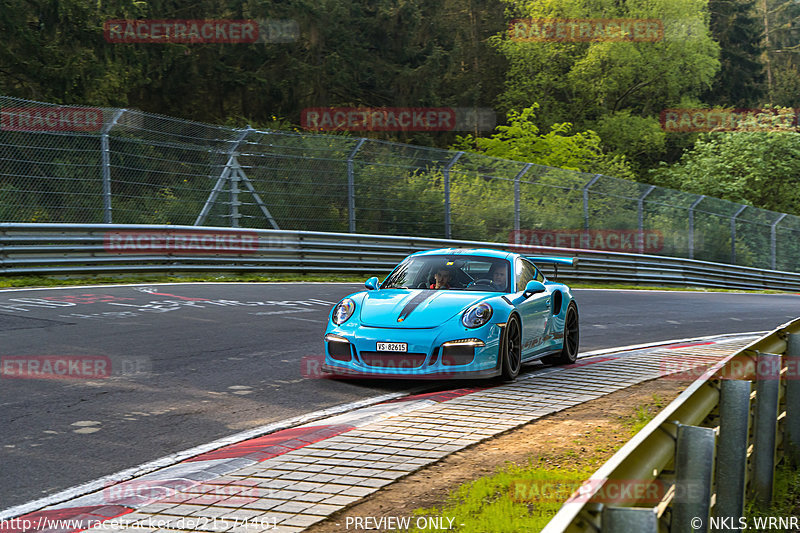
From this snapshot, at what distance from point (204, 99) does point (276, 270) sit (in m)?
19.3

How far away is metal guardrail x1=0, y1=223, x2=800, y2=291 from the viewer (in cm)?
1597

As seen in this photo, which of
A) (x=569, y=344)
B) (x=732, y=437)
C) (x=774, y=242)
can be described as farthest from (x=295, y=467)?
(x=774, y=242)

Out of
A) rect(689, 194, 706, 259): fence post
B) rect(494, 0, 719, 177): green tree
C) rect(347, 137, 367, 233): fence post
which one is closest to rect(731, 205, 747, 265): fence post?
rect(689, 194, 706, 259): fence post

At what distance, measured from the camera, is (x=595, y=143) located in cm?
4462

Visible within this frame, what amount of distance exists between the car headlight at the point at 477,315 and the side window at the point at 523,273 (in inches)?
39.5

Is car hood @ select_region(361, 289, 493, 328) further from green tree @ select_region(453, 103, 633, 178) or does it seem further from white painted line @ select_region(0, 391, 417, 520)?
green tree @ select_region(453, 103, 633, 178)

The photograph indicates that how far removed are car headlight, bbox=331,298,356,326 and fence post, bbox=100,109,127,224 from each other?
925cm

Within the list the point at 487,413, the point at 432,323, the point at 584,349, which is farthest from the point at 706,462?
the point at 584,349

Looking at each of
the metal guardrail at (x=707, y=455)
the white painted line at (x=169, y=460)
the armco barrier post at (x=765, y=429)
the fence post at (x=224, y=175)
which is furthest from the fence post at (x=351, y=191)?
the armco barrier post at (x=765, y=429)

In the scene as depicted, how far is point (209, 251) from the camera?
60.5 ft

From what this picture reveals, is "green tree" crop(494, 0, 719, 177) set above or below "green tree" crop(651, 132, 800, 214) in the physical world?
above

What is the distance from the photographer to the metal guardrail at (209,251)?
16.0 meters

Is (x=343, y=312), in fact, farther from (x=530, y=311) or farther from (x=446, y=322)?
(x=530, y=311)

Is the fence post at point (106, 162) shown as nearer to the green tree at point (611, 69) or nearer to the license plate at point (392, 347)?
the license plate at point (392, 347)
